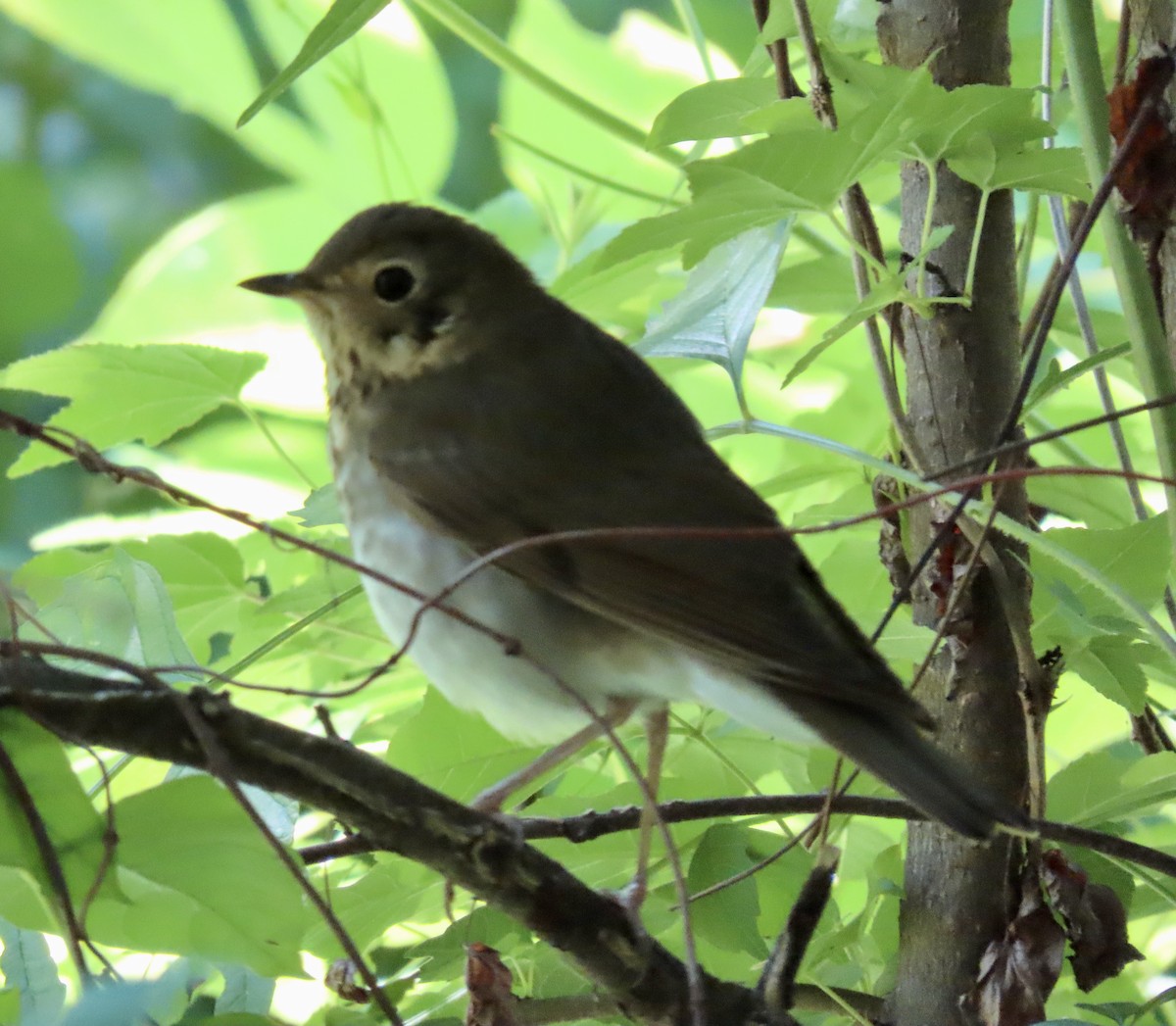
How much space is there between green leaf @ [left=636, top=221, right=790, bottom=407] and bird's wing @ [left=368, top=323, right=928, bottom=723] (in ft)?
0.24

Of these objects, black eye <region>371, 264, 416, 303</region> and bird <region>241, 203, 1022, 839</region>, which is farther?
black eye <region>371, 264, 416, 303</region>

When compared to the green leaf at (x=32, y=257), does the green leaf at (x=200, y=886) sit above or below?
below

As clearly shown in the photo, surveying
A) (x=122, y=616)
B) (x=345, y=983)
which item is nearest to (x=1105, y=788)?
(x=345, y=983)

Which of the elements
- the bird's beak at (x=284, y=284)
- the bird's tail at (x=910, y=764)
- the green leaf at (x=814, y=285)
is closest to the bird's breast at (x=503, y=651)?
the bird's tail at (x=910, y=764)

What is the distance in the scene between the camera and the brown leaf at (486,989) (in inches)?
27.8

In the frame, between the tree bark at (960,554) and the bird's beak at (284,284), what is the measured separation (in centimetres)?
42

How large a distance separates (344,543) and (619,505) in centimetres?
25

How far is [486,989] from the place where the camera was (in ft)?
2.31

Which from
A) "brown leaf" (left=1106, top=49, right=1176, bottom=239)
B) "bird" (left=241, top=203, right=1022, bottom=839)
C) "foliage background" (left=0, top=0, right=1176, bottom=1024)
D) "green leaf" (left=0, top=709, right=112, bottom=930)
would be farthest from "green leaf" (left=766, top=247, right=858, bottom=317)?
"green leaf" (left=0, top=709, right=112, bottom=930)

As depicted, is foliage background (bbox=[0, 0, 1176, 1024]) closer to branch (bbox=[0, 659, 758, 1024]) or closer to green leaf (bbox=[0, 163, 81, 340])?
branch (bbox=[0, 659, 758, 1024])

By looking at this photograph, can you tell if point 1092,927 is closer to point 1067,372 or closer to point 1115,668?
point 1115,668

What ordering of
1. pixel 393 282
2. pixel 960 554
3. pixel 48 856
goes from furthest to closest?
pixel 393 282, pixel 960 554, pixel 48 856

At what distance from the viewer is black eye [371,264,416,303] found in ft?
3.26

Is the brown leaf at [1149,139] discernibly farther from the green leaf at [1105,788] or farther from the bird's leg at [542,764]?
the bird's leg at [542,764]
